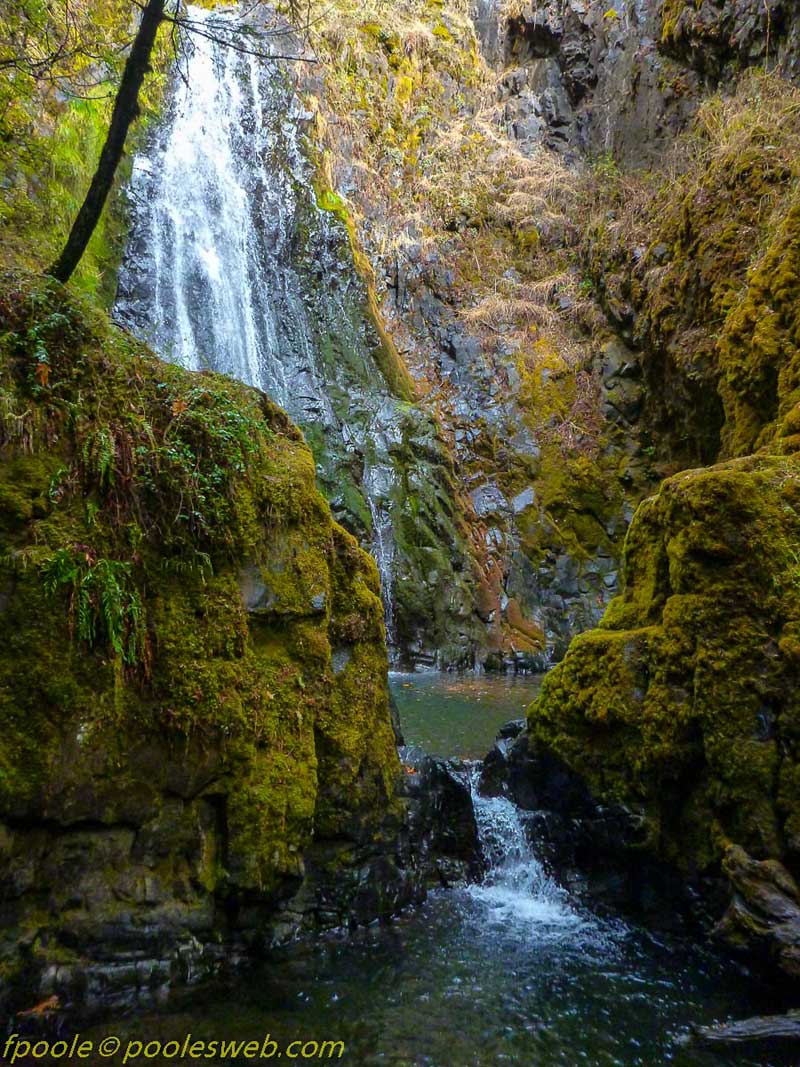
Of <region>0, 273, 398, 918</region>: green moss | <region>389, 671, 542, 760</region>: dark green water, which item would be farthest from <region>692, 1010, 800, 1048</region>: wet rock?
<region>389, 671, 542, 760</region>: dark green water

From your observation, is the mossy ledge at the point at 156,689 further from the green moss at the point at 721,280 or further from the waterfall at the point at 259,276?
the waterfall at the point at 259,276

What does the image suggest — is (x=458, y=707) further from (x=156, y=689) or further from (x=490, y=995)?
(x=156, y=689)

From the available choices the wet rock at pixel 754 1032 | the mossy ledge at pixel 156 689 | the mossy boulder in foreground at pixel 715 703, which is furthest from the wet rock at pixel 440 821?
the wet rock at pixel 754 1032

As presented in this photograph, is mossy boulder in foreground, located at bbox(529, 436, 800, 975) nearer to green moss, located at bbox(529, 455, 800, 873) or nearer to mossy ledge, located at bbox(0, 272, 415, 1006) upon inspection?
green moss, located at bbox(529, 455, 800, 873)

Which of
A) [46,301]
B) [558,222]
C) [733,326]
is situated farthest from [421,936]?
[558,222]

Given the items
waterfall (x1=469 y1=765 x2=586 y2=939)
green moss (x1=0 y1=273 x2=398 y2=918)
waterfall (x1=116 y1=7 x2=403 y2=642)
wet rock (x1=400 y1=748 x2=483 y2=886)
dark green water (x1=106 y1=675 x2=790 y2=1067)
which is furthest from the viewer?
waterfall (x1=116 y1=7 x2=403 y2=642)

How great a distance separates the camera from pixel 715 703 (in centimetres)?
→ 447

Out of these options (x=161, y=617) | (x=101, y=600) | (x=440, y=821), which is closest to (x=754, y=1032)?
(x=440, y=821)

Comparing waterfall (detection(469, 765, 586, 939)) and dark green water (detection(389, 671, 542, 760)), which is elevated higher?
dark green water (detection(389, 671, 542, 760))

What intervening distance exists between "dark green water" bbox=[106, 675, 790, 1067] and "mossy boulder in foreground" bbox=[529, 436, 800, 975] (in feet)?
1.83

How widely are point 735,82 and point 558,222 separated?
6.64 meters

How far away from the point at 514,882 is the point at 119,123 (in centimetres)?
662

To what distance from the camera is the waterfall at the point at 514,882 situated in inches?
190

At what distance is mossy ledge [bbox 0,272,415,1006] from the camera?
11.1ft
